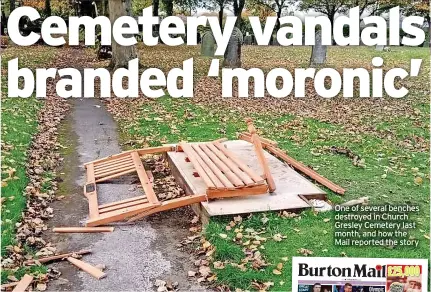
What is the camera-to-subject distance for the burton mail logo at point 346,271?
3721 mm

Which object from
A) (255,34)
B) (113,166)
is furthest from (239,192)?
(113,166)

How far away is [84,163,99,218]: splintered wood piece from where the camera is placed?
5.60m

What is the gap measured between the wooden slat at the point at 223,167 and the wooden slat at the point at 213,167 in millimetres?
47

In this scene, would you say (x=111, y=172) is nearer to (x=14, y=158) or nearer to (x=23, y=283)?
(x=14, y=158)

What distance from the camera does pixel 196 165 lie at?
6.18 m

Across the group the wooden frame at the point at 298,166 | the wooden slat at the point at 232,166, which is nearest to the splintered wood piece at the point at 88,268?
the wooden slat at the point at 232,166

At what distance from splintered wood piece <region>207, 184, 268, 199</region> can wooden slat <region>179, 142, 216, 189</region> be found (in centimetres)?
8

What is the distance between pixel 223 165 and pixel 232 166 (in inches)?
4.2

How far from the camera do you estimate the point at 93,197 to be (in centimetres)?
600

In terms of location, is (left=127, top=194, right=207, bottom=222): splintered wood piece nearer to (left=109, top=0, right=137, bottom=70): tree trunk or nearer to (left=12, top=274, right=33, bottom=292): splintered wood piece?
(left=12, top=274, right=33, bottom=292): splintered wood piece

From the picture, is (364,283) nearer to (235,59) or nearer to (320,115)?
(320,115)

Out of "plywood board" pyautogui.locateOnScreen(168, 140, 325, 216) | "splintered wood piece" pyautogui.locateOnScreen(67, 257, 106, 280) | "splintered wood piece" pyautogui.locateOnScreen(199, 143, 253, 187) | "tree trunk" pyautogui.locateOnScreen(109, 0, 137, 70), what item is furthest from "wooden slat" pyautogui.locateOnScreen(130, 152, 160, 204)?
"tree trunk" pyautogui.locateOnScreen(109, 0, 137, 70)

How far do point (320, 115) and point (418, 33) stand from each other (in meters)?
4.99

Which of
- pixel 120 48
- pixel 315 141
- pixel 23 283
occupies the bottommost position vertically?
pixel 23 283
